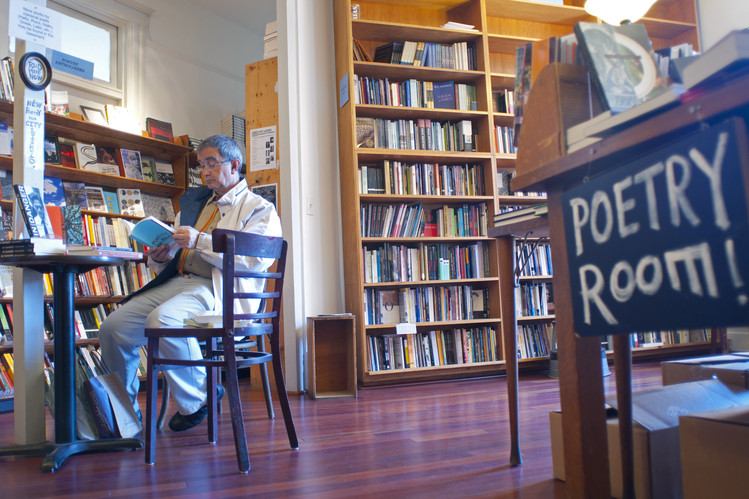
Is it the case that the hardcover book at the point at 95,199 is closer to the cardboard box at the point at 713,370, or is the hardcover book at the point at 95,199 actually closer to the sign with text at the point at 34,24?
the sign with text at the point at 34,24

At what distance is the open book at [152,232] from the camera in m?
1.92

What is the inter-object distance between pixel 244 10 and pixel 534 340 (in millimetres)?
4094

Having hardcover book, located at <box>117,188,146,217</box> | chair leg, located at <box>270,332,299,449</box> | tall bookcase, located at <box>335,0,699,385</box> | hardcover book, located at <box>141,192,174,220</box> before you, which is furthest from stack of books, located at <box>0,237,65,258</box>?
hardcover book, located at <box>141,192,174,220</box>

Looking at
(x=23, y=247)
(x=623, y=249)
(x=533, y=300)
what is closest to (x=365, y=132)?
(x=533, y=300)

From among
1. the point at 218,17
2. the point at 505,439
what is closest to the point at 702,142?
the point at 505,439

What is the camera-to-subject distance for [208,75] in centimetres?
498

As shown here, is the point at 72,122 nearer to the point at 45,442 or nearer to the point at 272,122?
the point at 272,122

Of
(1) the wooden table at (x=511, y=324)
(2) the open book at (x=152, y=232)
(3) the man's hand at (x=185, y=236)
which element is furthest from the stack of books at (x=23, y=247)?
(1) the wooden table at (x=511, y=324)

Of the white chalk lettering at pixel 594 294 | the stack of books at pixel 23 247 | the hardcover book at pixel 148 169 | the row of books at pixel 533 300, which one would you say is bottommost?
the row of books at pixel 533 300

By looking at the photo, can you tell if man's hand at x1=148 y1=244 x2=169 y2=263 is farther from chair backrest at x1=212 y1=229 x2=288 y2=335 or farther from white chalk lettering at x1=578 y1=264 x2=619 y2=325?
white chalk lettering at x1=578 y1=264 x2=619 y2=325

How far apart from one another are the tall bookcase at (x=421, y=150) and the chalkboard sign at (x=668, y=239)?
2.54m

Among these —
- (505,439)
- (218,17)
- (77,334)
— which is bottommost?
(505,439)

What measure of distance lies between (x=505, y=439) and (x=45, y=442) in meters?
1.64

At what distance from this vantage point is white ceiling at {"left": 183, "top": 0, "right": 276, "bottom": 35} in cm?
496
